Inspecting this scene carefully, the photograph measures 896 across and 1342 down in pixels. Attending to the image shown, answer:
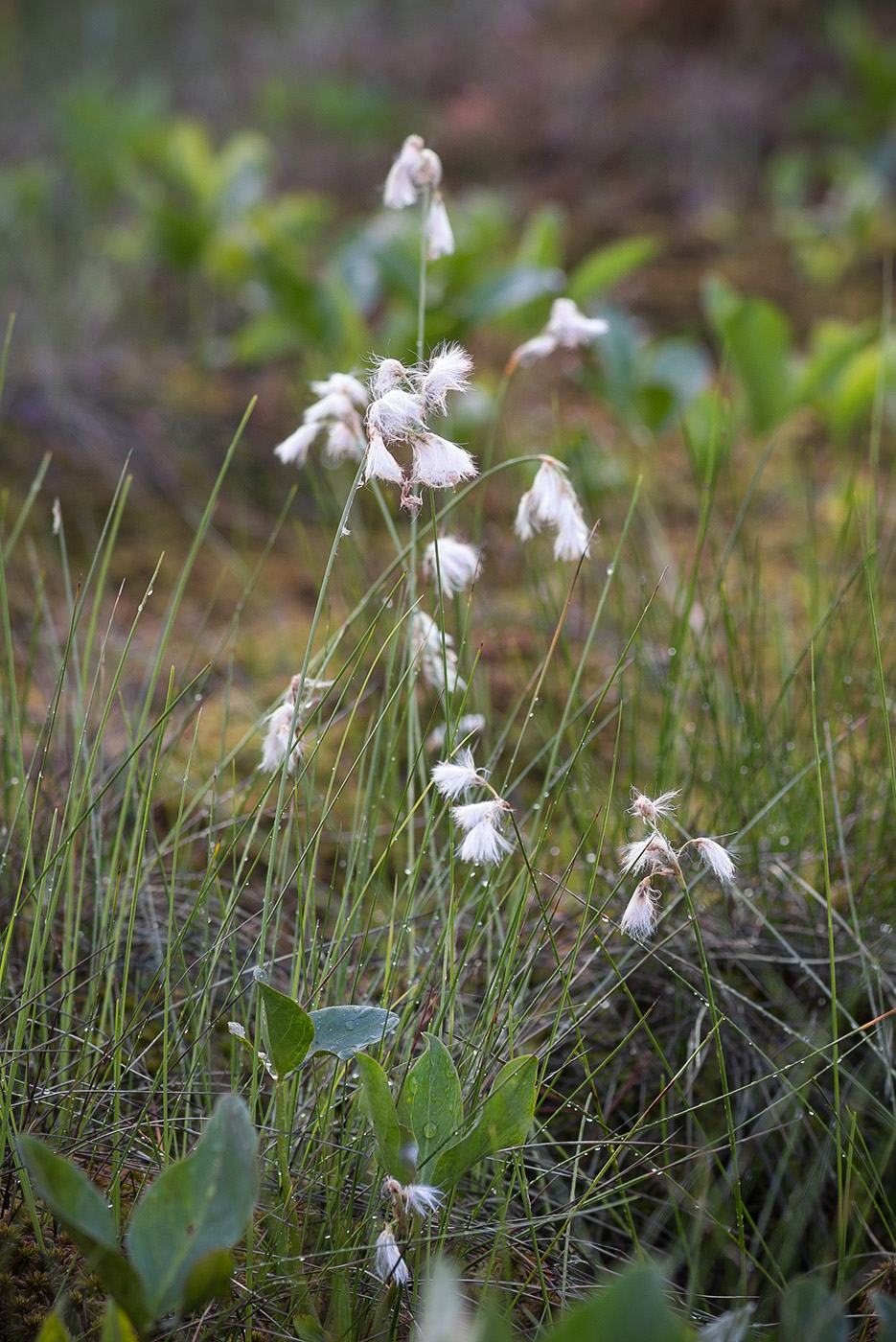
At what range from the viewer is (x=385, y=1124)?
0.64 meters

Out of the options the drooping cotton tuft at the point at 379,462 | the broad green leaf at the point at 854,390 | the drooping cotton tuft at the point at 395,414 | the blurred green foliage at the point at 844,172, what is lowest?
the drooping cotton tuft at the point at 379,462

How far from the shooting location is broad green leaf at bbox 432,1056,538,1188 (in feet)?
2.10

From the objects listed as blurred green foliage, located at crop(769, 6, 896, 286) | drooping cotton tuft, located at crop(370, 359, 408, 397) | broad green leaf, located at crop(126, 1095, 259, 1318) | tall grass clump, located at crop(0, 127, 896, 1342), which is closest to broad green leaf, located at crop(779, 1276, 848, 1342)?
tall grass clump, located at crop(0, 127, 896, 1342)

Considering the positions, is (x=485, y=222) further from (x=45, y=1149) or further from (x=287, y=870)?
(x=45, y=1149)

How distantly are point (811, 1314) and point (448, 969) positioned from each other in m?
0.33

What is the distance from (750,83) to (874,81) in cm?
93

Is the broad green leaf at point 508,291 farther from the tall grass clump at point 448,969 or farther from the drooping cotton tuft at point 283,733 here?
the drooping cotton tuft at point 283,733

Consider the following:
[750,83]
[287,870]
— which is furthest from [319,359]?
[750,83]

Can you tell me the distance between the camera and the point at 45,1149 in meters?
0.52

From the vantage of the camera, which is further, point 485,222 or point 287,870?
point 485,222

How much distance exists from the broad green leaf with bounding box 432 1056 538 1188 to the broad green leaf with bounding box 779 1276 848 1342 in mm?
174

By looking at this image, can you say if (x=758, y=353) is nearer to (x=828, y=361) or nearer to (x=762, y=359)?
(x=762, y=359)

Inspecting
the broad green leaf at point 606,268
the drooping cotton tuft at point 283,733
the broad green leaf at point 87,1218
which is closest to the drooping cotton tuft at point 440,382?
the drooping cotton tuft at point 283,733

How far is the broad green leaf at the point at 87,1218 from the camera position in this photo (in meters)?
0.52
